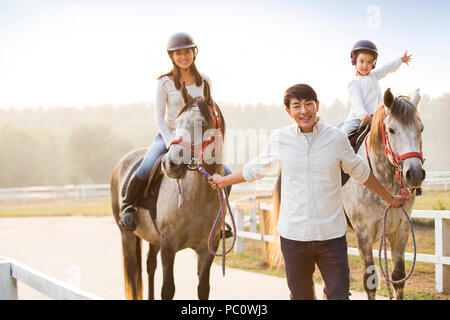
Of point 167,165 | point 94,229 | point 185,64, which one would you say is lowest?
point 94,229

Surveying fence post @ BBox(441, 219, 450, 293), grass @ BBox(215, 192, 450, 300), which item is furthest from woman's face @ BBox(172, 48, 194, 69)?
fence post @ BBox(441, 219, 450, 293)

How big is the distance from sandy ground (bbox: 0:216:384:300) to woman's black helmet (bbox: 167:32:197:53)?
345cm

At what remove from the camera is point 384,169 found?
134 inches

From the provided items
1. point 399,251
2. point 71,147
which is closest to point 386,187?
point 399,251

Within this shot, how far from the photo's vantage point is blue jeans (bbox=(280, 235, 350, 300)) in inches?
90.7

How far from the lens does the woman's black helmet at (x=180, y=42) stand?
3.45m

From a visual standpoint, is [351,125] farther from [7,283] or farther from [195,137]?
[7,283]

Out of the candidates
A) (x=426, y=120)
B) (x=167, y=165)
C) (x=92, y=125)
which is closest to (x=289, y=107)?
(x=167, y=165)

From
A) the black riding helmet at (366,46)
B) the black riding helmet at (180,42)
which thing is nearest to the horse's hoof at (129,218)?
the black riding helmet at (180,42)

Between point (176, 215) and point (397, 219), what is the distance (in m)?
1.92

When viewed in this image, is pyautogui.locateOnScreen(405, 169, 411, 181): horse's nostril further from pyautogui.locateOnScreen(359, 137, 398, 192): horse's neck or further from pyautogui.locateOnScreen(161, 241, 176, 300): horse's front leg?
pyautogui.locateOnScreen(161, 241, 176, 300): horse's front leg

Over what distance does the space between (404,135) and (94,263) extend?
7.00 meters
